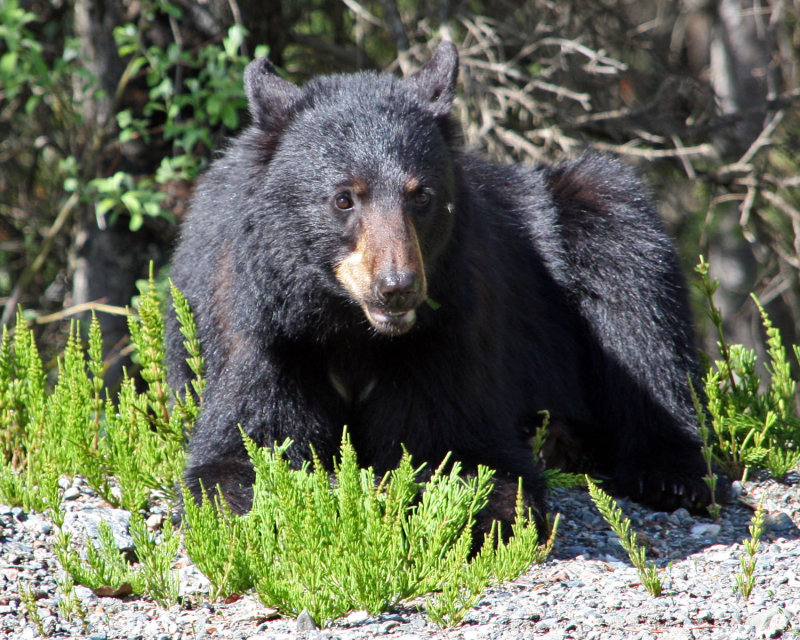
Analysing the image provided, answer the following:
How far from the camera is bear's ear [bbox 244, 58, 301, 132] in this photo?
4.16 metres

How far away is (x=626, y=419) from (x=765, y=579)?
1808mm

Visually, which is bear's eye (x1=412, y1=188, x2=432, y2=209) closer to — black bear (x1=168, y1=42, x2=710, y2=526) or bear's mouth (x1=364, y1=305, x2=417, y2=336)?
black bear (x1=168, y1=42, x2=710, y2=526)

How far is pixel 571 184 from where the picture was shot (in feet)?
17.8

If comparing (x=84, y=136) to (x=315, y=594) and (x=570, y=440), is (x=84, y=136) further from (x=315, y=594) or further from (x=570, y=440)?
(x=315, y=594)

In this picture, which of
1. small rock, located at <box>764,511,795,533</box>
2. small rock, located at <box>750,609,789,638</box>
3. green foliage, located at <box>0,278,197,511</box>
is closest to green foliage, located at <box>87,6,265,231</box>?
green foliage, located at <box>0,278,197,511</box>

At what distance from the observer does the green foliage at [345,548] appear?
303 centimetres

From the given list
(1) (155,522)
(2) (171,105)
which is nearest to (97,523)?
(1) (155,522)

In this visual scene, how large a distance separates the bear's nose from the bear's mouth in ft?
0.13

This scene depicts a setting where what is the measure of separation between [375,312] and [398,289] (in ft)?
0.63

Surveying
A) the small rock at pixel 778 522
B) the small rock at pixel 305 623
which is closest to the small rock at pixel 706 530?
the small rock at pixel 778 522

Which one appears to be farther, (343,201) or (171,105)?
(171,105)

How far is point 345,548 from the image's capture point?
10.1 ft

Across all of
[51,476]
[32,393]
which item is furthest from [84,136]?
[51,476]

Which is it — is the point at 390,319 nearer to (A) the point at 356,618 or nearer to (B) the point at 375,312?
(B) the point at 375,312
